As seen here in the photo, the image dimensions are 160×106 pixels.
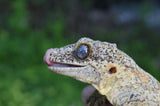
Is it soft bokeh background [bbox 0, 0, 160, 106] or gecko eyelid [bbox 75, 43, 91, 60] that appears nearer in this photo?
gecko eyelid [bbox 75, 43, 91, 60]

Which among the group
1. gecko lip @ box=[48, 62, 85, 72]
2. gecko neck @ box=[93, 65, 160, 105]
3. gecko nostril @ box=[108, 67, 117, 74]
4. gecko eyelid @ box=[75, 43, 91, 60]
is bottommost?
gecko neck @ box=[93, 65, 160, 105]

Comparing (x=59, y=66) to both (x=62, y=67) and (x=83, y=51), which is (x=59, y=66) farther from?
(x=83, y=51)

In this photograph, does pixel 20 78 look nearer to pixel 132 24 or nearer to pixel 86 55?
pixel 86 55

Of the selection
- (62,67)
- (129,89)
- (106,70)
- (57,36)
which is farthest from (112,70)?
(57,36)

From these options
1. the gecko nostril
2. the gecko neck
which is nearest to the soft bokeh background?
the gecko neck

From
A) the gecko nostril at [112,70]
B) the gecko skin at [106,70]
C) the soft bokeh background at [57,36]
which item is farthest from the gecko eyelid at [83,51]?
the soft bokeh background at [57,36]

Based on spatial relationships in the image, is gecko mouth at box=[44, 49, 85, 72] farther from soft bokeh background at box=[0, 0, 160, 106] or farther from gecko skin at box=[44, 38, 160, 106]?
soft bokeh background at box=[0, 0, 160, 106]

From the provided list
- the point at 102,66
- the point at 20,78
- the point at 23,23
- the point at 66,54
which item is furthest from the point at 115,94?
the point at 23,23
